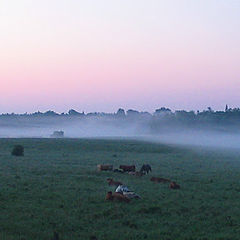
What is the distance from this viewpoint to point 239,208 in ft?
61.0

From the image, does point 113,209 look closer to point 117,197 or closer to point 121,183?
point 117,197

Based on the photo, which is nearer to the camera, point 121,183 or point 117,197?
point 117,197

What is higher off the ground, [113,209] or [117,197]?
[117,197]

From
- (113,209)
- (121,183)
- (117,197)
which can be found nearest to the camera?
(113,209)

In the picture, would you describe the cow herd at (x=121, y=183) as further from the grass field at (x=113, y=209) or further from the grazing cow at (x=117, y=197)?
the grass field at (x=113, y=209)

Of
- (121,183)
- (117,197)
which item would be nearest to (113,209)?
(117,197)

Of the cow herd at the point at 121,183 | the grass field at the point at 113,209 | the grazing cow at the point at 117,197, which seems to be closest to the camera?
the grass field at the point at 113,209

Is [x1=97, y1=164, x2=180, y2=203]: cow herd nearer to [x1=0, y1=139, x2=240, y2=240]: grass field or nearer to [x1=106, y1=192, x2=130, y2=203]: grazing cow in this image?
[x1=106, y1=192, x2=130, y2=203]: grazing cow

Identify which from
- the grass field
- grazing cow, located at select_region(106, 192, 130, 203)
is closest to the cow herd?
grazing cow, located at select_region(106, 192, 130, 203)

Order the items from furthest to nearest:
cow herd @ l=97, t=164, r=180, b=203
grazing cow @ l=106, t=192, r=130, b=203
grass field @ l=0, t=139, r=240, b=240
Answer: cow herd @ l=97, t=164, r=180, b=203
grazing cow @ l=106, t=192, r=130, b=203
grass field @ l=0, t=139, r=240, b=240

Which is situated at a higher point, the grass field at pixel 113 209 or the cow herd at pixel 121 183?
the cow herd at pixel 121 183

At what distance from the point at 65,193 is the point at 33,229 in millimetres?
6358

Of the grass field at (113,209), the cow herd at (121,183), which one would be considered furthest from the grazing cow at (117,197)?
the grass field at (113,209)

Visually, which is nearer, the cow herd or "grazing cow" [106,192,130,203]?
"grazing cow" [106,192,130,203]
